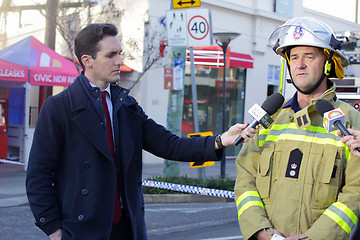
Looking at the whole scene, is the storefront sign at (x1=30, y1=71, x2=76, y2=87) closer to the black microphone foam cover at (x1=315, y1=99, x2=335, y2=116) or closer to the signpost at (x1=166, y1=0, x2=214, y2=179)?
the signpost at (x1=166, y1=0, x2=214, y2=179)

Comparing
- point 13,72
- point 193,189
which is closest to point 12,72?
point 13,72

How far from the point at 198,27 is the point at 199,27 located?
2cm

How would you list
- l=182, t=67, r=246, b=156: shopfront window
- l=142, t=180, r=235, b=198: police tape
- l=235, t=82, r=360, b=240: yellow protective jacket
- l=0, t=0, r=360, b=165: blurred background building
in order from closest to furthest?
l=235, t=82, r=360, b=240: yellow protective jacket < l=142, t=180, r=235, b=198: police tape < l=0, t=0, r=360, b=165: blurred background building < l=182, t=67, r=246, b=156: shopfront window

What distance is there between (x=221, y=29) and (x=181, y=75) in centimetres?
892

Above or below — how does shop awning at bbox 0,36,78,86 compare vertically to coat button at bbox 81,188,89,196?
above

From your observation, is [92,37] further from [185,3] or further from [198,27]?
[185,3]

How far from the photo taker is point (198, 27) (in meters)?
9.44

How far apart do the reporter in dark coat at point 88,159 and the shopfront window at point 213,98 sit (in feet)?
48.5

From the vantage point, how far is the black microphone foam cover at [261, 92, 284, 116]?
2.81m

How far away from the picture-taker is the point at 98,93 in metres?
2.96

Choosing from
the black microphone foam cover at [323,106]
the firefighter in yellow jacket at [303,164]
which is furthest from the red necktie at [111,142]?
the black microphone foam cover at [323,106]

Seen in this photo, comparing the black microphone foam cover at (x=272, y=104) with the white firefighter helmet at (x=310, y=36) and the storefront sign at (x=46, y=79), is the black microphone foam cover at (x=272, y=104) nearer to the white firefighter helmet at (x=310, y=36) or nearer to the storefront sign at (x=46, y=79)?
the white firefighter helmet at (x=310, y=36)

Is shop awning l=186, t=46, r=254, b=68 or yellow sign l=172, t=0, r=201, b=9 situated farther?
shop awning l=186, t=46, r=254, b=68

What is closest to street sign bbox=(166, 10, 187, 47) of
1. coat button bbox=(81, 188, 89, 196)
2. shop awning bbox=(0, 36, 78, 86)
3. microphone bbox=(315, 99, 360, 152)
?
shop awning bbox=(0, 36, 78, 86)
